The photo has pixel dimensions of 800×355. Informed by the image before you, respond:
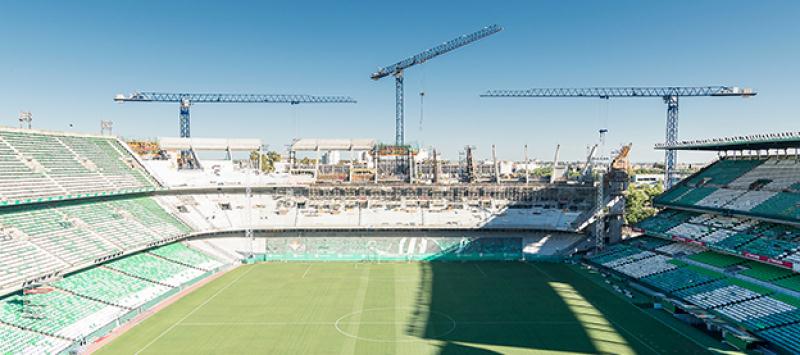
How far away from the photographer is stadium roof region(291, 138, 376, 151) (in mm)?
68062

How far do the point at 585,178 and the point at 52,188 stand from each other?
58.2 m

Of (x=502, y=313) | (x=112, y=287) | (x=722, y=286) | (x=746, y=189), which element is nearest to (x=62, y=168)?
(x=112, y=287)

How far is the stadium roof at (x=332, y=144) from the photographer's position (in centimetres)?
6806

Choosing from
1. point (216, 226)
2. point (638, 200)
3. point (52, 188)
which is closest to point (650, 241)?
point (638, 200)

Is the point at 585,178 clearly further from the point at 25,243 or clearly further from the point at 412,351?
the point at 25,243

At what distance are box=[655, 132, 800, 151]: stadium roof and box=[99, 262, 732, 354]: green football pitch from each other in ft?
53.9

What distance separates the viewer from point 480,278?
44.6 metres

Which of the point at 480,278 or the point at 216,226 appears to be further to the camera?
the point at 216,226

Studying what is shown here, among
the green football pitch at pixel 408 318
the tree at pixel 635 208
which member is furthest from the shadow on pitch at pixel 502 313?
the tree at pixel 635 208

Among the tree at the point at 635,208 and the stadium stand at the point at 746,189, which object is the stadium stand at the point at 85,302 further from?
the tree at the point at 635,208

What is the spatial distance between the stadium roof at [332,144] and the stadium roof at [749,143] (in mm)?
37139

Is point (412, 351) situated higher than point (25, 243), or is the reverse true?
point (25, 243)

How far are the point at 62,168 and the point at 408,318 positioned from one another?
109 ft

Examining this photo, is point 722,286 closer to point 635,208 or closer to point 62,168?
point 635,208
